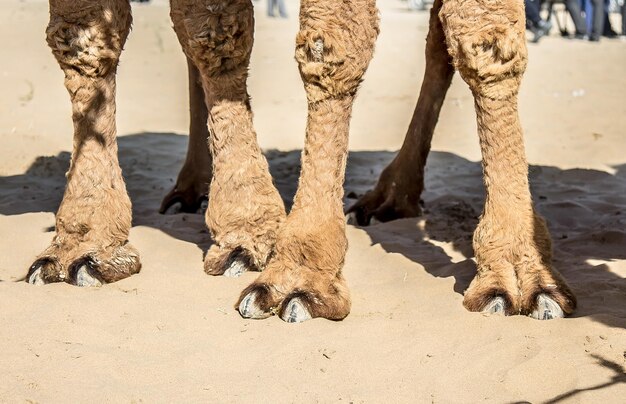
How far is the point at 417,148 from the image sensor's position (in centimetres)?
665

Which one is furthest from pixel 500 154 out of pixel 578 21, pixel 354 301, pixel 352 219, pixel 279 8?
pixel 279 8

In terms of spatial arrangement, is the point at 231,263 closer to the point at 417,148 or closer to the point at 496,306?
the point at 496,306

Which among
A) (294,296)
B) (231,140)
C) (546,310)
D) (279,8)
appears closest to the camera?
(546,310)

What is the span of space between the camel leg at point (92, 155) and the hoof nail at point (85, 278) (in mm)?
24

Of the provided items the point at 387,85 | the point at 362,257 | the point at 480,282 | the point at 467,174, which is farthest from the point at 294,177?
the point at 387,85

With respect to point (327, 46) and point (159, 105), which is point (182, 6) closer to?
point (327, 46)

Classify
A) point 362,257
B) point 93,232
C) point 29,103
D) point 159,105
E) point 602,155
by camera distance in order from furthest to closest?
1. point 159,105
2. point 29,103
3. point 602,155
4. point 362,257
5. point 93,232

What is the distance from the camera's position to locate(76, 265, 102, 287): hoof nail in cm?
506

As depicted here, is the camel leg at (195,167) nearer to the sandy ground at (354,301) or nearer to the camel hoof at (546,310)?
the sandy ground at (354,301)

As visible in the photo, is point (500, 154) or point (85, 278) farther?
point (85, 278)

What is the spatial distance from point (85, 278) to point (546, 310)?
2310 millimetres

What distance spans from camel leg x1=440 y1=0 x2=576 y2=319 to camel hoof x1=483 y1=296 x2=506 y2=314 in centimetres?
1

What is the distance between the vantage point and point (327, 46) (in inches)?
183

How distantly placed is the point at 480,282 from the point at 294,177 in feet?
11.4
